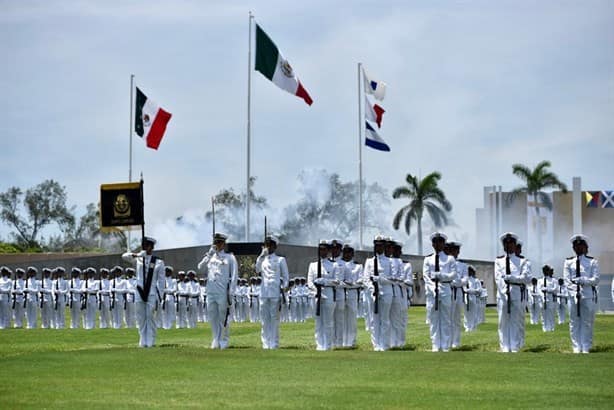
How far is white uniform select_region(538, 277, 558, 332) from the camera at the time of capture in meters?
33.8

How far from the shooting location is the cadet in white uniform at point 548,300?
111 feet

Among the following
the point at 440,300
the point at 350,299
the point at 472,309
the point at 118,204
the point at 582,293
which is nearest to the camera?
the point at 582,293

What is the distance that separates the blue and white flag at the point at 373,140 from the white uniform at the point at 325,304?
25.2 m

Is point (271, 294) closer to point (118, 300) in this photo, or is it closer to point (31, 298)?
point (118, 300)

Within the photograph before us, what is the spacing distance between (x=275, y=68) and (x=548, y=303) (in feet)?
43.0

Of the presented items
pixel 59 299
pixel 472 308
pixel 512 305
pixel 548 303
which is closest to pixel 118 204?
pixel 59 299

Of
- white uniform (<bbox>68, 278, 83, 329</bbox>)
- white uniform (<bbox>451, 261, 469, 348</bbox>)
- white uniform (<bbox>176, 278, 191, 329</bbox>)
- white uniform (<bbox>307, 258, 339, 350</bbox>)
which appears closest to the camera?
white uniform (<bbox>451, 261, 469, 348</bbox>)

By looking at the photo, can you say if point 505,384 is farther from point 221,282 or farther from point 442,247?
point 221,282

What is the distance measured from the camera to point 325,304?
74.4ft

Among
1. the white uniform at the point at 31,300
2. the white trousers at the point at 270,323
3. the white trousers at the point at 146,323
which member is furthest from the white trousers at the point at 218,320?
the white uniform at the point at 31,300

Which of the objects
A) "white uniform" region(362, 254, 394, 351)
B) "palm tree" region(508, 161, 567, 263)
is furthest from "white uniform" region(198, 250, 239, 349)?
"palm tree" region(508, 161, 567, 263)

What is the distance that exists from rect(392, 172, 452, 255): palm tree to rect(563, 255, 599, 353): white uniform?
2134 inches

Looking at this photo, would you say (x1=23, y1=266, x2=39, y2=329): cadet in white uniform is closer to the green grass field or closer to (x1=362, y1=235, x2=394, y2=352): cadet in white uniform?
the green grass field

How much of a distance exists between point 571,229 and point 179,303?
43982 mm
